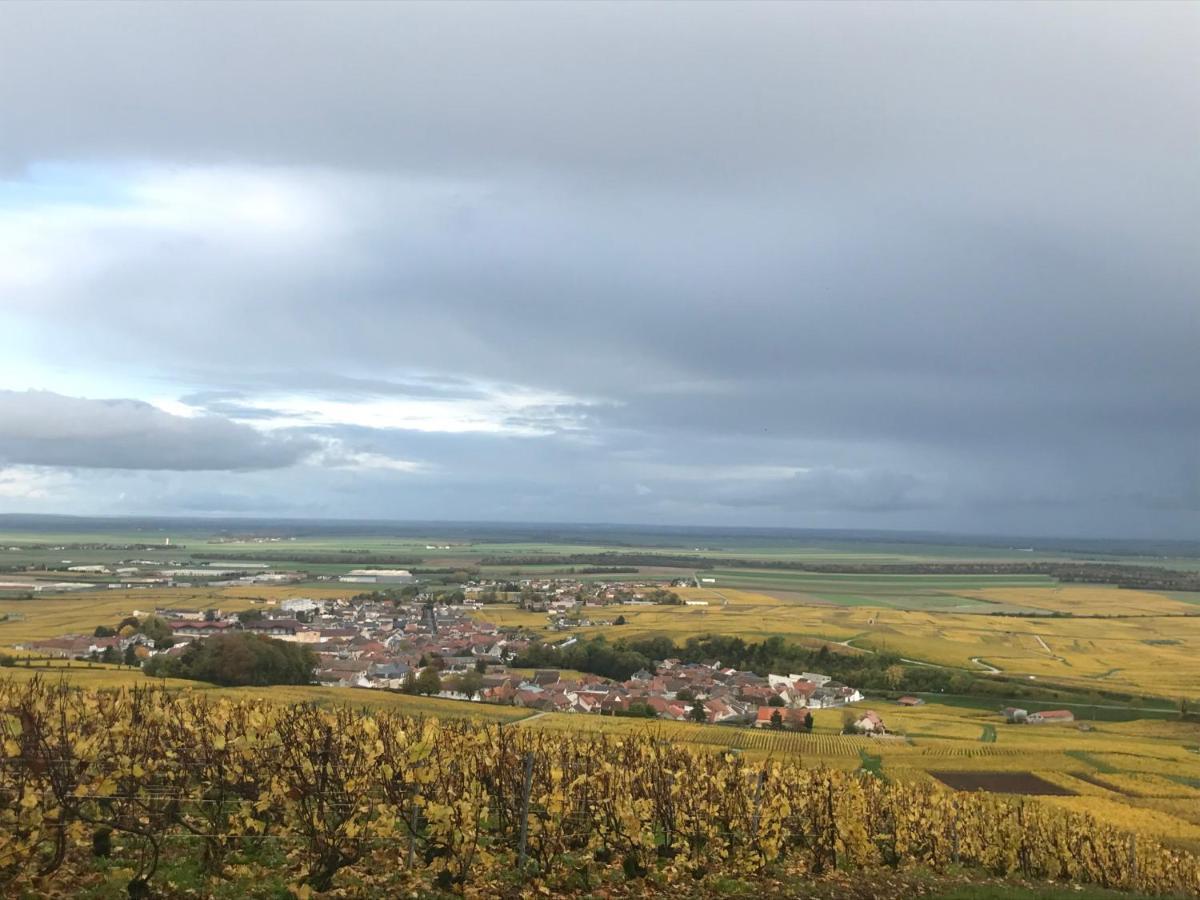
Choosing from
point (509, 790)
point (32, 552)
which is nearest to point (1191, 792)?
point (509, 790)

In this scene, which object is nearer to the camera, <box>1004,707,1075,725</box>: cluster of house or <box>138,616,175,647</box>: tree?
<box>1004,707,1075,725</box>: cluster of house

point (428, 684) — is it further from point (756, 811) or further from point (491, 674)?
point (756, 811)

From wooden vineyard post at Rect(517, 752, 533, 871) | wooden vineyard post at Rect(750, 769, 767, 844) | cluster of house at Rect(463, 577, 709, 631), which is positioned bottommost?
cluster of house at Rect(463, 577, 709, 631)

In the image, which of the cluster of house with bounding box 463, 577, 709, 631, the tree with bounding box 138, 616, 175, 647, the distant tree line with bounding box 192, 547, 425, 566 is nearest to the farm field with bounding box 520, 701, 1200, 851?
the tree with bounding box 138, 616, 175, 647

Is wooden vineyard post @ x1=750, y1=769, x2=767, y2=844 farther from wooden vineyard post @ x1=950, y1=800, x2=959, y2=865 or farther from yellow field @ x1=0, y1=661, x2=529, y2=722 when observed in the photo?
yellow field @ x1=0, y1=661, x2=529, y2=722

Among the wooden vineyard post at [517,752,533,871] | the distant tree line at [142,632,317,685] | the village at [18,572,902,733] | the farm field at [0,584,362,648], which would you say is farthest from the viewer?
the farm field at [0,584,362,648]

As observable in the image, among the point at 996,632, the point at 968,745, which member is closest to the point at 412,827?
the point at 968,745

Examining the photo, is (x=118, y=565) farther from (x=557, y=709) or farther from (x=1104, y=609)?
(x=1104, y=609)

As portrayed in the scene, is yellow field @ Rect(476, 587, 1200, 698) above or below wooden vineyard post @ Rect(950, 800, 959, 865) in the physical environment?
below

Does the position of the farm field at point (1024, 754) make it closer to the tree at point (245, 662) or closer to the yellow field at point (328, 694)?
the yellow field at point (328, 694)
